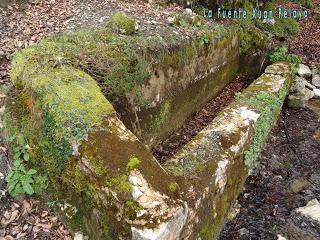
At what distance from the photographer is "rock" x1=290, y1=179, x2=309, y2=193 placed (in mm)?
5621

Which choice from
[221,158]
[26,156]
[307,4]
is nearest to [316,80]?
[307,4]

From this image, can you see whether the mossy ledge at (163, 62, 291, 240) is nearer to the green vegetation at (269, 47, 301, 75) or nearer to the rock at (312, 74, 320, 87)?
the green vegetation at (269, 47, 301, 75)

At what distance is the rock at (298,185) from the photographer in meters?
5.62

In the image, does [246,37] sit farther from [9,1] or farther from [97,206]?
[97,206]

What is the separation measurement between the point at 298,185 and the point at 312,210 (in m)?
0.75

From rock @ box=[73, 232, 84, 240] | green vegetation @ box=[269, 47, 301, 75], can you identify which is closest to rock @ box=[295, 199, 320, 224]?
rock @ box=[73, 232, 84, 240]

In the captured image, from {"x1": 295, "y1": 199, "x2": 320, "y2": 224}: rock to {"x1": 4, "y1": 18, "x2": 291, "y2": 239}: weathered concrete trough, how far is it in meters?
0.98

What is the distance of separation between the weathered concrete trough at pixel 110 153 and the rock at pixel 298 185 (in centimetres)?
83

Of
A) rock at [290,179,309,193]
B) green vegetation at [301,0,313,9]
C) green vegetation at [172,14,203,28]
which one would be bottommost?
rock at [290,179,309,193]

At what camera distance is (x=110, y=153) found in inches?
128

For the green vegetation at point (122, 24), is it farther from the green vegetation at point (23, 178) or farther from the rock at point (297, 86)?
the rock at point (297, 86)

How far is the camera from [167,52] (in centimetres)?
597

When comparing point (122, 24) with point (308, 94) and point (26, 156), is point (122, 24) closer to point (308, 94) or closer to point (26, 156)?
point (26, 156)

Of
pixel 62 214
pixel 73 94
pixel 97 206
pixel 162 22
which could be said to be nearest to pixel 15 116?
pixel 73 94
